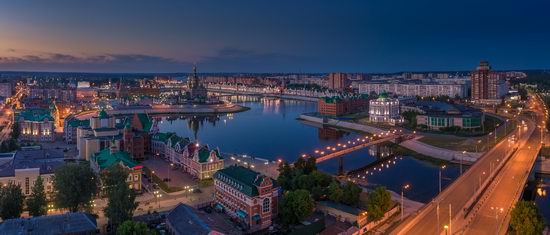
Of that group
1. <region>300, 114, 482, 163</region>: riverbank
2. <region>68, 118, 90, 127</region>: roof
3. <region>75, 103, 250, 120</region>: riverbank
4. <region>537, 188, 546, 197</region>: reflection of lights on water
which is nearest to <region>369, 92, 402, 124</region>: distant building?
<region>300, 114, 482, 163</region>: riverbank

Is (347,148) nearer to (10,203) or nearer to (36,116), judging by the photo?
(10,203)

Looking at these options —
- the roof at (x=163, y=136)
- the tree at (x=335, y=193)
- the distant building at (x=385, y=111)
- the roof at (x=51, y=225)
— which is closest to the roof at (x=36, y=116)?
the roof at (x=163, y=136)

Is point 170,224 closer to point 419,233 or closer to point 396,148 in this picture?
point 419,233

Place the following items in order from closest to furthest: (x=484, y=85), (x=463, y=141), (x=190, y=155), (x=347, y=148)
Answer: (x=190, y=155) < (x=347, y=148) < (x=463, y=141) < (x=484, y=85)

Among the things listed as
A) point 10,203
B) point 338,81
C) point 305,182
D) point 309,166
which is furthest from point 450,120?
point 338,81

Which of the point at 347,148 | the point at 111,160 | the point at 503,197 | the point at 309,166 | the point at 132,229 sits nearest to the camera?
the point at 132,229

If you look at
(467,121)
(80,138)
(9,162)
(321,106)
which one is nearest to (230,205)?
(9,162)

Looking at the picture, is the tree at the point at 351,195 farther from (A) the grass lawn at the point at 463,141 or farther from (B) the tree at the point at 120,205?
(A) the grass lawn at the point at 463,141
